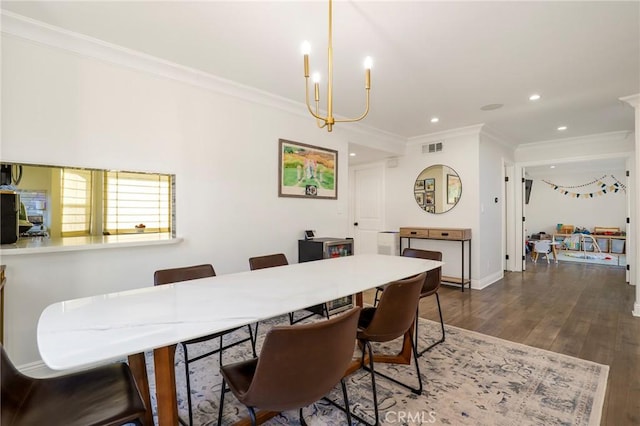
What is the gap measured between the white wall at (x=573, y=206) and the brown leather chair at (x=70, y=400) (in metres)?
10.9

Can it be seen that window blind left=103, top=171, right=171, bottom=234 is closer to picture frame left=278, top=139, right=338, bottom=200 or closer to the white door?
picture frame left=278, top=139, right=338, bottom=200

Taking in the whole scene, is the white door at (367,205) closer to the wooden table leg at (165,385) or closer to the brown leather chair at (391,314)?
the brown leather chair at (391,314)

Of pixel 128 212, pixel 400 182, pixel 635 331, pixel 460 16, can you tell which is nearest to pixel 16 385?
pixel 128 212

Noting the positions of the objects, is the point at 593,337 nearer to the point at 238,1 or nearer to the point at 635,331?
the point at 635,331

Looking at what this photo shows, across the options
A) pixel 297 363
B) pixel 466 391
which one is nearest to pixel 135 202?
pixel 297 363

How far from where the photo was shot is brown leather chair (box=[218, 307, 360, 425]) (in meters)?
1.03

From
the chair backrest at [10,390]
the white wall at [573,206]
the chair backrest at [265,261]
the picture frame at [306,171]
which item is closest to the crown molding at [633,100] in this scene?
the picture frame at [306,171]

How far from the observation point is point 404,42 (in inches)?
90.7

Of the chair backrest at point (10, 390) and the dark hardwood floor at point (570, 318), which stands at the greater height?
the chair backrest at point (10, 390)

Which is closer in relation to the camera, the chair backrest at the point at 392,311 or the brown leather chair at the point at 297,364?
the brown leather chair at the point at 297,364

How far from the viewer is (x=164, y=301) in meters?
1.42

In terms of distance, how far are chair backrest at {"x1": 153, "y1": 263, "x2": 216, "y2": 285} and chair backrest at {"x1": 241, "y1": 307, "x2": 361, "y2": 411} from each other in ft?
3.62

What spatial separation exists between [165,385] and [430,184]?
15.9 ft

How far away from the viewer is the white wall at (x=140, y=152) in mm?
2098
